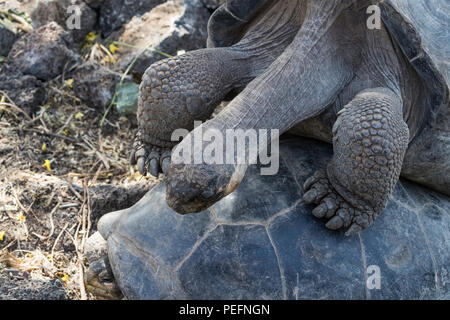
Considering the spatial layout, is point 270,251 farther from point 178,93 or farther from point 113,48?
point 113,48

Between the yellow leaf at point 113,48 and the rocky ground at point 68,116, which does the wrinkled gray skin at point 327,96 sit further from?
the yellow leaf at point 113,48

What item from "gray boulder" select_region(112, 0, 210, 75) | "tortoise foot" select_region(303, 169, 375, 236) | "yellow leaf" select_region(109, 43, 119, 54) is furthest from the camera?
"yellow leaf" select_region(109, 43, 119, 54)

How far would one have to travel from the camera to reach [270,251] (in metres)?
2.78

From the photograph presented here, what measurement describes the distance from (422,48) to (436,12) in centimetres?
32

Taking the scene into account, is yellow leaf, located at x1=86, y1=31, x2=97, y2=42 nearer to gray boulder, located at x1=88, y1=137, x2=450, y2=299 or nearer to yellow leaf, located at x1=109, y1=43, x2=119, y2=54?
yellow leaf, located at x1=109, y1=43, x2=119, y2=54

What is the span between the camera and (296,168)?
3064 mm

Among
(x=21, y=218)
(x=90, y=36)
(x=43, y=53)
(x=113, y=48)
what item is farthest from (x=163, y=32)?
(x=21, y=218)

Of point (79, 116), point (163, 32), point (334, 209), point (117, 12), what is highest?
point (117, 12)

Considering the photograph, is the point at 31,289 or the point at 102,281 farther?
the point at 102,281

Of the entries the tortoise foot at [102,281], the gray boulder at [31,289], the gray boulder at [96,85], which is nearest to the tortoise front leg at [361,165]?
the tortoise foot at [102,281]

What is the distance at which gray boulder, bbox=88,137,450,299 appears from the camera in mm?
2746

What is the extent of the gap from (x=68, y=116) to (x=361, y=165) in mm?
2507

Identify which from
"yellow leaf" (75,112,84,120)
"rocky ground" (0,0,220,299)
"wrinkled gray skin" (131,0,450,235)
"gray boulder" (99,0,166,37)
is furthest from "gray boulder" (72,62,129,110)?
"wrinkled gray skin" (131,0,450,235)
